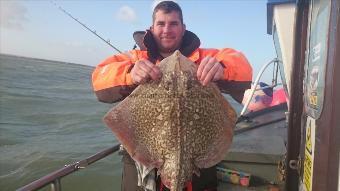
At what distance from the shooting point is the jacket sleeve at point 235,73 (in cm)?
288

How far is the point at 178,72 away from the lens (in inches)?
94.8

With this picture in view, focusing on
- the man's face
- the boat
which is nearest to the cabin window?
the boat

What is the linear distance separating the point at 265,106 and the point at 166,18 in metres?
7.62

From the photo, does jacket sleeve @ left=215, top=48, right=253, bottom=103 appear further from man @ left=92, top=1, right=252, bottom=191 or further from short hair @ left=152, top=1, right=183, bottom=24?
short hair @ left=152, top=1, right=183, bottom=24

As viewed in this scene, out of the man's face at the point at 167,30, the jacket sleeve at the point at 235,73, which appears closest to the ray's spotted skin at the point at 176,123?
the jacket sleeve at the point at 235,73

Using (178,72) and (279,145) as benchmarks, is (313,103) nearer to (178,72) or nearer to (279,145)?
(178,72)

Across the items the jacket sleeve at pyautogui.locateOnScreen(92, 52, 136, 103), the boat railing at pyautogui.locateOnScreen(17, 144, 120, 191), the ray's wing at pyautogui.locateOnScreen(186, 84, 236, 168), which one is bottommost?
the boat railing at pyautogui.locateOnScreen(17, 144, 120, 191)

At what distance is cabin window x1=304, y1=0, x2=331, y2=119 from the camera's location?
2.22m

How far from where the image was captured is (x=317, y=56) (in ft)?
8.10

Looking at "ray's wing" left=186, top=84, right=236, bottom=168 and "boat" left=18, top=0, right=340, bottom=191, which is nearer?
"boat" left=18, top=0, right=340, bottom=191

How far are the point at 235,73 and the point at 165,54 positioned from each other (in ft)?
2.80

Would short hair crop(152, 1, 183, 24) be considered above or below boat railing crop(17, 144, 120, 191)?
above

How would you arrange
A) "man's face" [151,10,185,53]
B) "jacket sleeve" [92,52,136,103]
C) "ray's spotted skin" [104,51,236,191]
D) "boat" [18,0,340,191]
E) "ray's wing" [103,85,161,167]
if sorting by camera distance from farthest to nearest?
1. "man's face" [151,10,185,53]
2. "jacket sleeve" [92,52,136,103]
3. "ray's wing" [103,85,161,167]
4. "ray's spotted skin" [104,51,236,191]
5. "boat" [18,0,340,191]

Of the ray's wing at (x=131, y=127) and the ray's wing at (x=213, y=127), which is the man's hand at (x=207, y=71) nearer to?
the ray's wing at (x=213, y=127)
